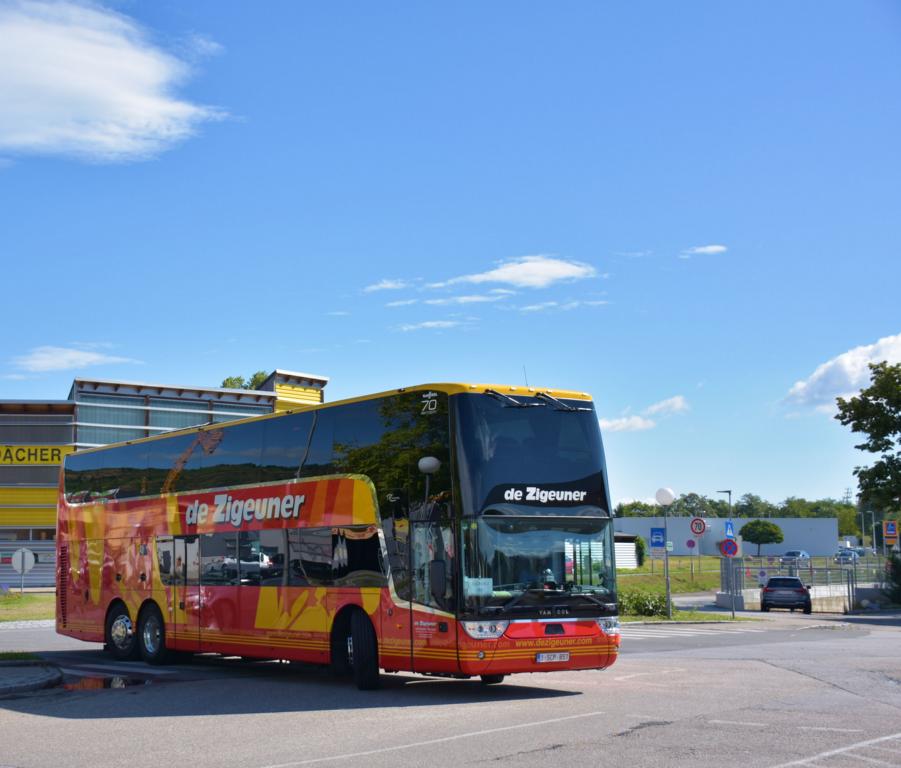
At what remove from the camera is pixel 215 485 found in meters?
18.9

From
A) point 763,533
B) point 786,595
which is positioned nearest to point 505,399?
point 786,595

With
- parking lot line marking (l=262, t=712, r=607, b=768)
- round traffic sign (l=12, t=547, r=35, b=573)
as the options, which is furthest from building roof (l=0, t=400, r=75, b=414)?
parking lot line marking (l=262, t=712, r=607, b=768)

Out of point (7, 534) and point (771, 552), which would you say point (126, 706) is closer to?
point (7, 534)

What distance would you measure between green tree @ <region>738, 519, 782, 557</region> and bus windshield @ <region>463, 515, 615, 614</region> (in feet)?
350

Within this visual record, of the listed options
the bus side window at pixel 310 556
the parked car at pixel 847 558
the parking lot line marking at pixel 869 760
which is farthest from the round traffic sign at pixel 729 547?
the parking lot line marking at pixel 869 760

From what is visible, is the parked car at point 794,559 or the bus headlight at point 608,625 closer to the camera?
the bus headlight at point 608,625

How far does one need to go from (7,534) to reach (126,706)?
1728 inches

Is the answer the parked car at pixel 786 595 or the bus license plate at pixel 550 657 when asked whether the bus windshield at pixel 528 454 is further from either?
the parked car at pixel 786 595

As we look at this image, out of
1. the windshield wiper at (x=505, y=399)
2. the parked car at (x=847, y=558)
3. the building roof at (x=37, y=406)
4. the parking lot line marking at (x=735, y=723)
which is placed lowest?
the parking lot line marking at (x=735, y=723)

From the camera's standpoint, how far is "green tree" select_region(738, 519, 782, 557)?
11844cm

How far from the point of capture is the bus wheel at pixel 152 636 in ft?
66.1

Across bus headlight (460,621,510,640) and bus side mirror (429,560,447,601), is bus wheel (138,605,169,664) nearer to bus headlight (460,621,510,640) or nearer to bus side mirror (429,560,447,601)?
bus side mirror (429,560,447,601)

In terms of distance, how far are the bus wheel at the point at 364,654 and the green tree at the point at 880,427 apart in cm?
3721

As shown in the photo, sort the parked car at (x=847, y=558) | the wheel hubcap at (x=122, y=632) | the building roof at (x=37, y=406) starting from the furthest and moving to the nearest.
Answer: the parked car at (x=847, y=558), the building roof at (x=37, y=406), the wheel hubcap at (x=122, y=632)
